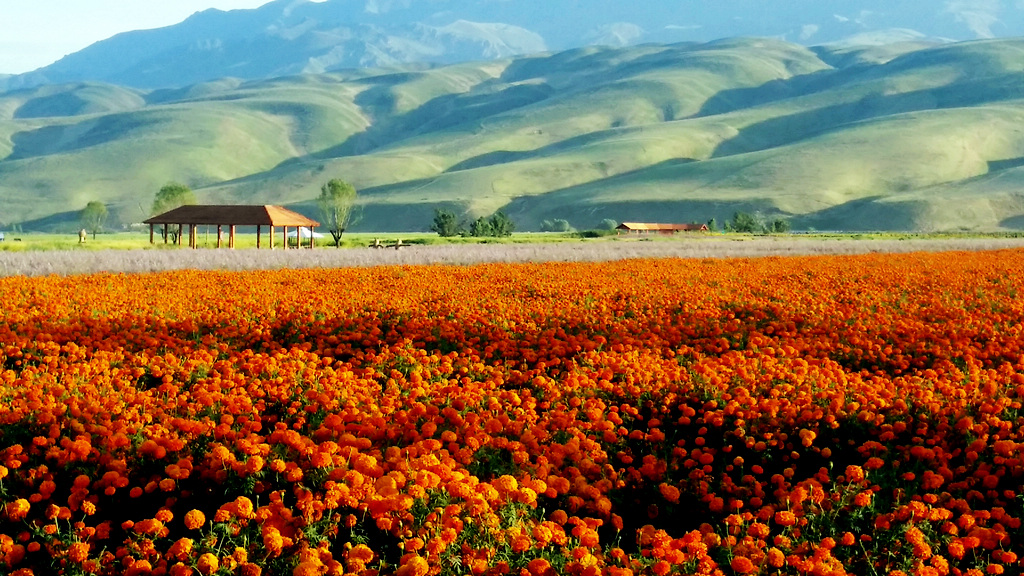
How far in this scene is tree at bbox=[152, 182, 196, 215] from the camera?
3959 inches

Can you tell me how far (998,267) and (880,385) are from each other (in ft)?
65.0

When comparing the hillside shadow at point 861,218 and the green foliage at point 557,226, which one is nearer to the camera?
the green foliage at point 557,226

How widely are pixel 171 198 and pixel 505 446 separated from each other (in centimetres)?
10114

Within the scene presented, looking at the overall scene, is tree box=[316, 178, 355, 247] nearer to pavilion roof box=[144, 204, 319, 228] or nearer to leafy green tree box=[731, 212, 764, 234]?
pavilion roof box=[144, 204, 319, 228]

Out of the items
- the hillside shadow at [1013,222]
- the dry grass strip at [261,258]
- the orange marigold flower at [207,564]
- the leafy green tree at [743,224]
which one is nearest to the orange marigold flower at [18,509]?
the orange marigold flower at [207,564]

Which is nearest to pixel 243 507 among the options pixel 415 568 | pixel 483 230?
pixel 415 568

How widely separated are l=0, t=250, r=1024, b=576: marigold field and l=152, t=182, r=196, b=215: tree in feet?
299

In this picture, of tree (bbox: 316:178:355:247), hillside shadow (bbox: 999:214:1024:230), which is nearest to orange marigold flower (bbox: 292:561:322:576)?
tree (bbox: 316:178:355:247)

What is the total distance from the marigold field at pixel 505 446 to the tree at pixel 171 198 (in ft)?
299

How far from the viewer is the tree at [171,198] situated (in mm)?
100562

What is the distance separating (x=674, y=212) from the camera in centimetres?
18225

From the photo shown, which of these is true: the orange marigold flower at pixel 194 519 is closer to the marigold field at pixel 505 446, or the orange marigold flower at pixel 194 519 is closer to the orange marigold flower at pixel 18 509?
the marigold field at pixel 505 446

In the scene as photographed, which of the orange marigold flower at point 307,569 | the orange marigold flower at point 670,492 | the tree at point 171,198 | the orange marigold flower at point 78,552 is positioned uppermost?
the tree at point 171,198

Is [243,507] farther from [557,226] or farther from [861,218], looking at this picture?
[861,218]
